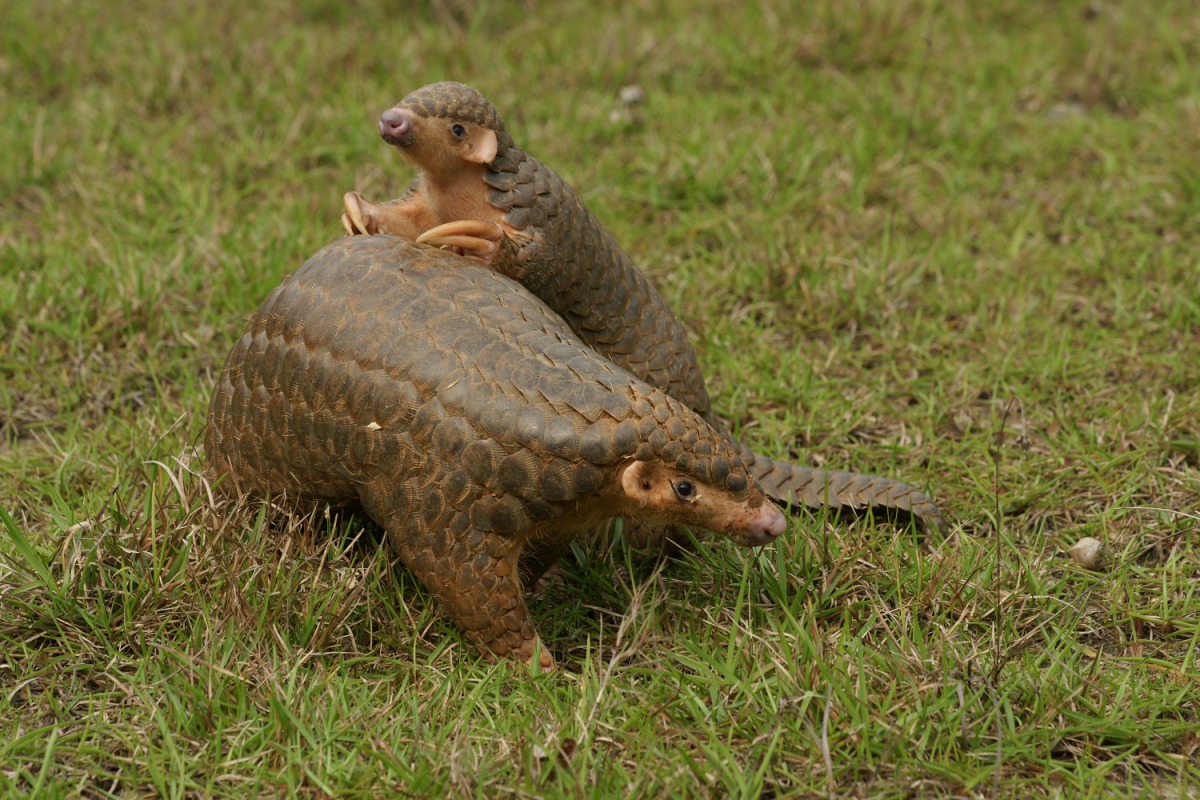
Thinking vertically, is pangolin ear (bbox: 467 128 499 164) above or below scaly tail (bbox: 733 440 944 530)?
above

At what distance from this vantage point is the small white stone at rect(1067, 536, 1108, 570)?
3.52 metres

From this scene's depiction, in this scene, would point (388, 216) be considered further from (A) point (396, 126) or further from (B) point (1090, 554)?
(B) point (1090, 554)

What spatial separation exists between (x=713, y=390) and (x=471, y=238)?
1336mm

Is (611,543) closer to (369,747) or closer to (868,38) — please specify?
(369,747)

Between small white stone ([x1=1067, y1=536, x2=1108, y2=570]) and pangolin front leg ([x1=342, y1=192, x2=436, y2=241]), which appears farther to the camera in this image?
small white stone ([x1=1067, y1=536, x2=1108, y2=570])

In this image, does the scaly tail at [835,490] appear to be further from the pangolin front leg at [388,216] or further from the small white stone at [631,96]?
the small white stone at [631,96]

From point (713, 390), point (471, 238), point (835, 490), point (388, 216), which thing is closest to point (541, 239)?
point (471, 238)

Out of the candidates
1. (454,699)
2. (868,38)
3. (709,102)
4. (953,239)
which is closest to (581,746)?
(454,699)

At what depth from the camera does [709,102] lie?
5973 millimetres

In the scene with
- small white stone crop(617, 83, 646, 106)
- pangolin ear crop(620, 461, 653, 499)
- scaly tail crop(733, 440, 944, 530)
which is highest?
pangolin ear crop(620, 461, 653, 499)

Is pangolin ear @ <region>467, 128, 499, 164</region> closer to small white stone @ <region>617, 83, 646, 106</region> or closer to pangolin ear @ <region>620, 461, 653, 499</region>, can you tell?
pangolin ear @ <region>620, 461, 653, 499</region>

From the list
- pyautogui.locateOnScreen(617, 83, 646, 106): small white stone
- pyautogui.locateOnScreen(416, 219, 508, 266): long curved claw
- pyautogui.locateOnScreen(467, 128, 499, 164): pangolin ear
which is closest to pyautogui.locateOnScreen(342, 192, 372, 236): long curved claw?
pyautogui.locateOnScreen(416, 219, 508, 266): long curved claw

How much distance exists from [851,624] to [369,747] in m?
1.21

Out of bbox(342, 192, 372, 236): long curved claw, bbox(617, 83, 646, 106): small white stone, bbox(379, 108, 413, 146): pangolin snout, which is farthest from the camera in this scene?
bbox(617, 83, 646, 106): small white stone
